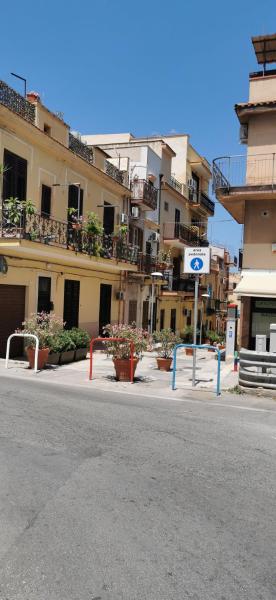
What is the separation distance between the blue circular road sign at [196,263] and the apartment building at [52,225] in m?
5.04

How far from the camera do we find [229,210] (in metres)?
17.8

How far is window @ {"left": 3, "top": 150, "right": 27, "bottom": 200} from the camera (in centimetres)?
1515

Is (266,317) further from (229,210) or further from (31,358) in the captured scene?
(31,358)

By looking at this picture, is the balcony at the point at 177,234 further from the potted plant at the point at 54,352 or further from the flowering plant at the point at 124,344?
the flowering plant at the point at 124,344

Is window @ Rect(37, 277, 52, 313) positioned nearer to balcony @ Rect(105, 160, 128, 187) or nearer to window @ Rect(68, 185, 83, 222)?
window @ Rect(68, 185, 83, 222)

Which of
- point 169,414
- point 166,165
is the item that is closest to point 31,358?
point 169,414

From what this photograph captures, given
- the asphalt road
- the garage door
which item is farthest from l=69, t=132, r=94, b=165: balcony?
the asphalt road

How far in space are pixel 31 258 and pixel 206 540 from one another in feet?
45.3

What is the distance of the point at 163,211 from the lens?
102ft

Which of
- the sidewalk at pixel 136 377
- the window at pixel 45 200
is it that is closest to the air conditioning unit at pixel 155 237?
the window at pixel 45 200

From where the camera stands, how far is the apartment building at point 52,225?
15.0 m

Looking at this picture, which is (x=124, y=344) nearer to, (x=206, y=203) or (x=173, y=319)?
(x=173, y=319)

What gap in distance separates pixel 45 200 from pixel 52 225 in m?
1.19

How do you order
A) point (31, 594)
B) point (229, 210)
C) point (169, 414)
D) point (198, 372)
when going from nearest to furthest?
point (31, 594) → point (169, 414) → point (198, 372) → point (229, 210)
